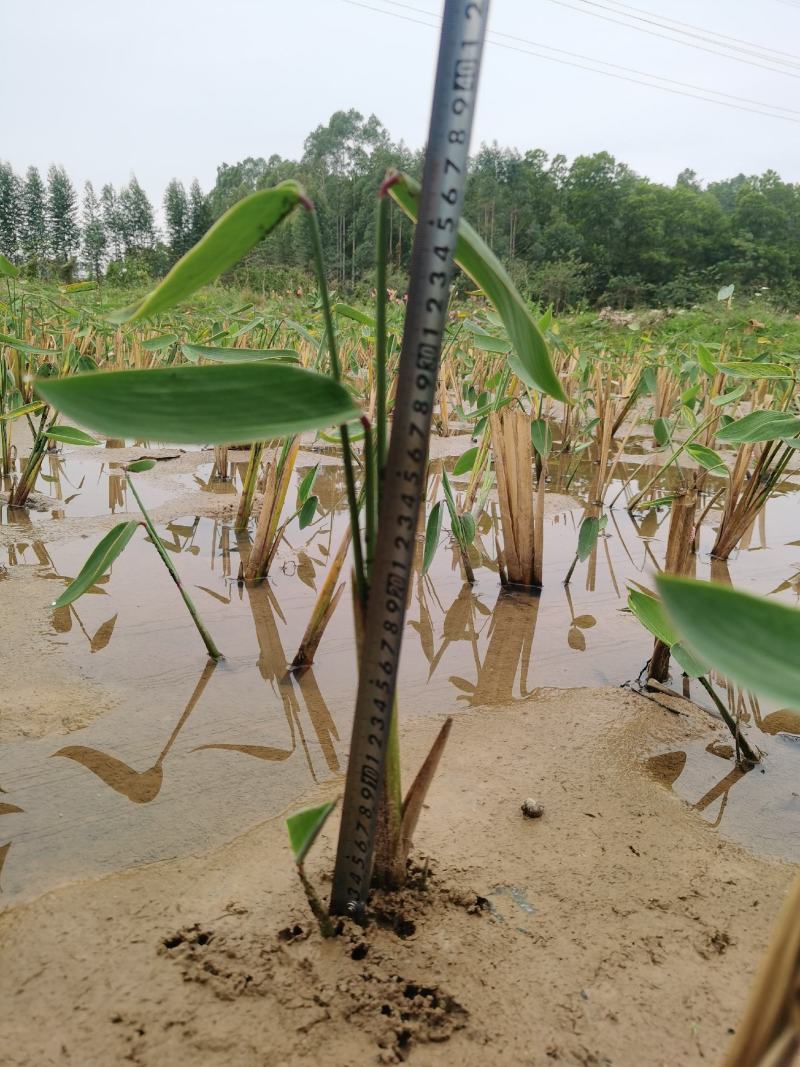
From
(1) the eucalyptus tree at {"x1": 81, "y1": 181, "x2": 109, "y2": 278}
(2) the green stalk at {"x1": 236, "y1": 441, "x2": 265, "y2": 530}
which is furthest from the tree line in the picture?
(2) the green stalk at {"x1": 236, "y1": 441, "x2": 265, "y2": 530}

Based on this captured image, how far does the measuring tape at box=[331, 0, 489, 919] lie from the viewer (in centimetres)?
42

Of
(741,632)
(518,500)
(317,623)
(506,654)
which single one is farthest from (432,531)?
(741,632)

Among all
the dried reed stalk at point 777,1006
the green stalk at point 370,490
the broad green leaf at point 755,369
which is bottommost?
the dried reed stalk at point 777,1006

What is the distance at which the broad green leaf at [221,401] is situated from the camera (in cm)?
44

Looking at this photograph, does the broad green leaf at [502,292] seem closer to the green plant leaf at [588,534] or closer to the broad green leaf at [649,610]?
the broad green leaf at [649,610]

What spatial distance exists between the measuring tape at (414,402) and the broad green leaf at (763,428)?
929 mm

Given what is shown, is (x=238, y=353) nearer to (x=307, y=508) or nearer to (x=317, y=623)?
(x=317, y=623)

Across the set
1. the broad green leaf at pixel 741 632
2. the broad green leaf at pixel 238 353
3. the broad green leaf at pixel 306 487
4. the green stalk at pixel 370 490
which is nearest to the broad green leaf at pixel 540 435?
the broad green leaf at pixel 306 487

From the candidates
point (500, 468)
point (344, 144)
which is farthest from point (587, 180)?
point (500, 468)

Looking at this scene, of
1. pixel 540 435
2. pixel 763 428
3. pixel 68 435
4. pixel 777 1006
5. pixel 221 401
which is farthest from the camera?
pixel 540 435

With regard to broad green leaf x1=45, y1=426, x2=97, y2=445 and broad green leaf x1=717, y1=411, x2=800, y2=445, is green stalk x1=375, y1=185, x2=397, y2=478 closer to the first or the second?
broad green leaf x1=717, y1=411, x2=800, y2=445

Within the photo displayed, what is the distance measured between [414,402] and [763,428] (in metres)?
0.98

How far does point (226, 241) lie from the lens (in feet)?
1.65

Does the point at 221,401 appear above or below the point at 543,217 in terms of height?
below
